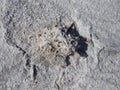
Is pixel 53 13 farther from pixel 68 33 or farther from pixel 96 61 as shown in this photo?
pixel 96 61

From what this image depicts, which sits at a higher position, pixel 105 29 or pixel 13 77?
pixel 105 29

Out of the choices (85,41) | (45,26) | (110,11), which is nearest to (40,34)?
(45,26)

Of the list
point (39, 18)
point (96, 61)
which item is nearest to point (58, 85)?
point (96, 61)

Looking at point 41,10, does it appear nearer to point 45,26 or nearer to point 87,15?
point 45,26

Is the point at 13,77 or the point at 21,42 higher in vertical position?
the point at 21,42

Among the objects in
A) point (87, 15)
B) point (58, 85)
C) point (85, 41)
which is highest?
point (87, 15)

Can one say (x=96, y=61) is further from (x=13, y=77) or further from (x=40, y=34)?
(x=13, y=77)
